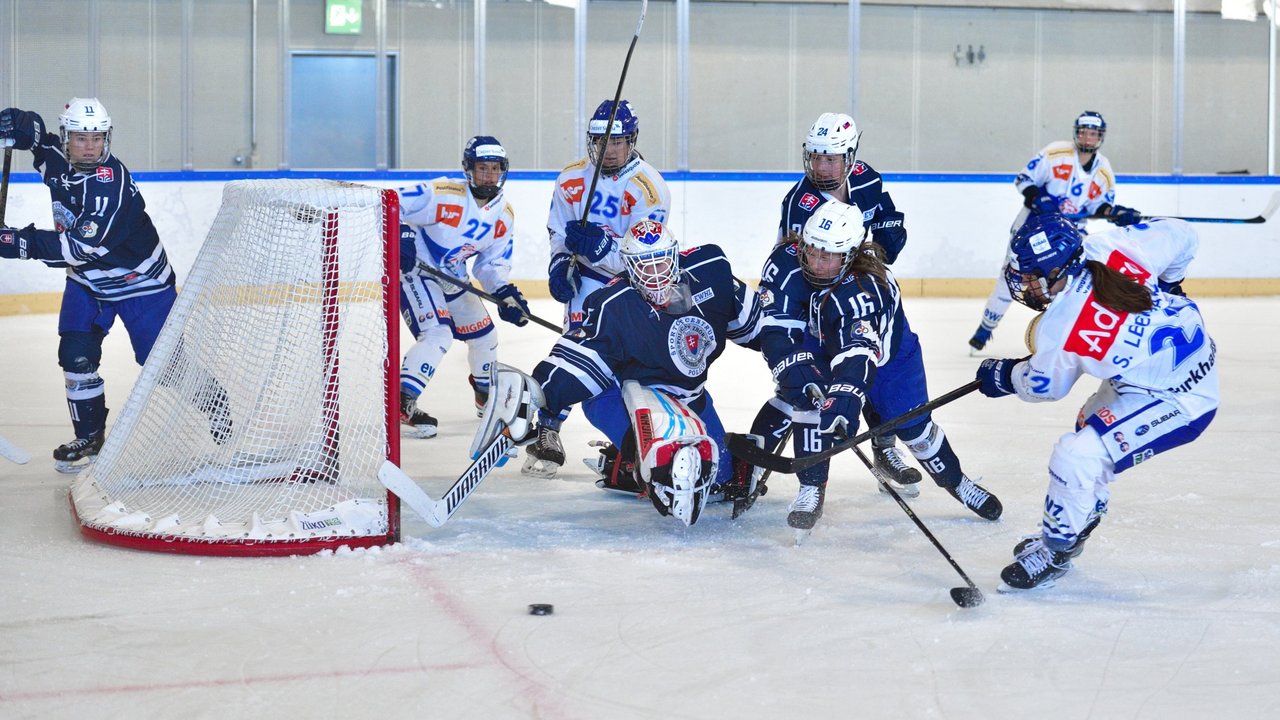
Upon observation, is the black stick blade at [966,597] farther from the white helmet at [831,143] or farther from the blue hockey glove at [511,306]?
the blue hockey glove at [511,306]

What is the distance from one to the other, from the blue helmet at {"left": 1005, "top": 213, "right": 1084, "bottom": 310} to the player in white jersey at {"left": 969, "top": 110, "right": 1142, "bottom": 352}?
409 cm

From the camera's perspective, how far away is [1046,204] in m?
6.96

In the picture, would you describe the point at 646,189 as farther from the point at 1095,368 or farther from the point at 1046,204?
the point at 1046,204

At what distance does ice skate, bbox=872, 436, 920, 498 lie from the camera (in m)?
3.92

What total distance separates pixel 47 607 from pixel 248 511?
62 cm

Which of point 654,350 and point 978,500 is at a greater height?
point 654,350

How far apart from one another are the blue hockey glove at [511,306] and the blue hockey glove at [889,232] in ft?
4.09

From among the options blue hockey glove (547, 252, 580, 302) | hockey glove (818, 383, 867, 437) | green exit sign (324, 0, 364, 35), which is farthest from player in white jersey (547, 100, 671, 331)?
green exit sign (324, 0, 364, 35)

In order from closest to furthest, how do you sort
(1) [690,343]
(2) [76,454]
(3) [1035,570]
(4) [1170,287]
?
1. (3) [1035,570]
2. (4) [1170,287]
3. (1) [690,343]
4. (2) [76,454]

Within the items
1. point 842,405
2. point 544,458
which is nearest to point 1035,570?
point 842,405

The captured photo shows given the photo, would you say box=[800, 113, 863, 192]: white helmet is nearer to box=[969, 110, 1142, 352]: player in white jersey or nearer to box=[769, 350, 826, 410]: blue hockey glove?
box=[769, 350, 826, 410]: blue hockey glove

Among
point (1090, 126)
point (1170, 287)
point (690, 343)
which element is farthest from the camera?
point (1090, 126)

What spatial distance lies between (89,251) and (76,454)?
603 millimetres

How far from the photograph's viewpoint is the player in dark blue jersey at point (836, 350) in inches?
133
